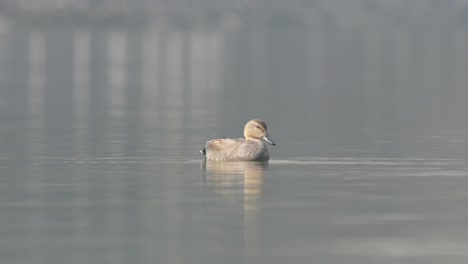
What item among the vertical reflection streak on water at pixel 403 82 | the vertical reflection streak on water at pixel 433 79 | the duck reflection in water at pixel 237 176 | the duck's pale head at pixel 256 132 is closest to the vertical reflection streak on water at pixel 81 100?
the duck's pale head at pixel 256 132

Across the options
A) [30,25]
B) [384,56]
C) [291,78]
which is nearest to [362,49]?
[384,56]

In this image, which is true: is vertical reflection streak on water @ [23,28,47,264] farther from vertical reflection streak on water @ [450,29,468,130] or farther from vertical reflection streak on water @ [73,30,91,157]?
vertical reflection streak on water @ [450,29,468,130]

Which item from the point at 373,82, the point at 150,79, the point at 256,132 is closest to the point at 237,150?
the point at 256,132

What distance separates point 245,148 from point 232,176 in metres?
2.14

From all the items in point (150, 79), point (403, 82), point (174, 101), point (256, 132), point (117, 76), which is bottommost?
point (256, 132)

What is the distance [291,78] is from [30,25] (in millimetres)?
114057

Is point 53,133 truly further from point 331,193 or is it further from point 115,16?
point 115,16

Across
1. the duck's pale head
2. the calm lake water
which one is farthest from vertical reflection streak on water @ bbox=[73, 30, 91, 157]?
the duck's pale head

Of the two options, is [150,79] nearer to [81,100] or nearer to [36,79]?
[36,79]

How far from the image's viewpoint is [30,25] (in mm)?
175000

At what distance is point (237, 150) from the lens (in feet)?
85.7

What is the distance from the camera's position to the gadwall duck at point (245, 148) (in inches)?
1027

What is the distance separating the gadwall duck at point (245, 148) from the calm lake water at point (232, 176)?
0.25 metres

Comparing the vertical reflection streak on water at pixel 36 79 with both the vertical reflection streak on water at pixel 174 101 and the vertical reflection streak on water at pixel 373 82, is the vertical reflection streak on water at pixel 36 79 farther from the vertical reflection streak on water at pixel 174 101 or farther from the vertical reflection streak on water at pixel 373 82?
the vertical reflection streak on water at pixel 373 82
